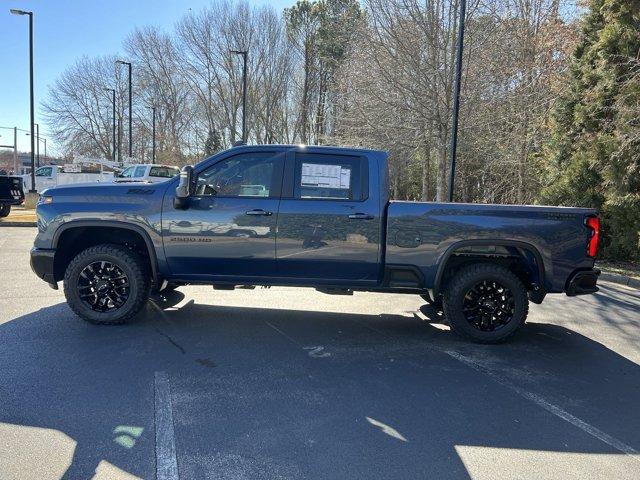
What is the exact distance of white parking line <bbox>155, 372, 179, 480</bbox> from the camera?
2799mm

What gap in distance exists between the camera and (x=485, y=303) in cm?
523

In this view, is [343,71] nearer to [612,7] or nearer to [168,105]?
[612,7]

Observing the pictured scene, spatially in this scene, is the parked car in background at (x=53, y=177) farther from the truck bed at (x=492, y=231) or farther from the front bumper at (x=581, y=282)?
the front bumper at (x=581, y=282)

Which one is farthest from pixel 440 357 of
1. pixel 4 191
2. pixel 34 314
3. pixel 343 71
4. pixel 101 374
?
pixel 343 71

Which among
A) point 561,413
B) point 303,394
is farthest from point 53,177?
point 561,413

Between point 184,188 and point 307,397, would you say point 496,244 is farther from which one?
point 184,188

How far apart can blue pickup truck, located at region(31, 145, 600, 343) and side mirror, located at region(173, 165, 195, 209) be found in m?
0.01

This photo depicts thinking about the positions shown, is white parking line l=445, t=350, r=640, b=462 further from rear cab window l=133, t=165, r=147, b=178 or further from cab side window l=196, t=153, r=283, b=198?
rear cab window l=133, t=165, r=147, b=178

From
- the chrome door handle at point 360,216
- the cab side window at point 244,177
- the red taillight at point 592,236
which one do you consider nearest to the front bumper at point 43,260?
the cab side window at point 244,177

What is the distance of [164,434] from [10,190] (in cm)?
1557

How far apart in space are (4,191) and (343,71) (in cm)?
1299

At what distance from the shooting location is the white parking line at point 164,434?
9.18 ft

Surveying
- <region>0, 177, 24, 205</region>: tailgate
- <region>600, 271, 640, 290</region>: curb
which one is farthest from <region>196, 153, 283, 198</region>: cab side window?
<region>0, 177, 24, 205</region>: tailgate

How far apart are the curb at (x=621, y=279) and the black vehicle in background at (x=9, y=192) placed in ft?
54.3
